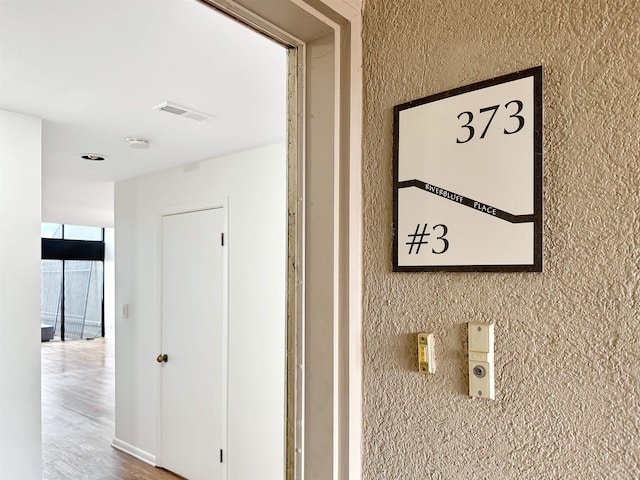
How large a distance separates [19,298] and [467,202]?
228cm

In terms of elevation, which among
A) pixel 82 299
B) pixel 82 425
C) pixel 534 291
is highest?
pixel 534 291

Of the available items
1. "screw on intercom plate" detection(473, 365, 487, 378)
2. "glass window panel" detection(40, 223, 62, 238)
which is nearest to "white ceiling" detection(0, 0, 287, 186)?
"screw on intercom plate" detection(473, 365, 487, 378)

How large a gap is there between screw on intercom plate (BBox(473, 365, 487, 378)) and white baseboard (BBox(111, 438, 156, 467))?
140 inches

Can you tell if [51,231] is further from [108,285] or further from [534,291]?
[534,291]

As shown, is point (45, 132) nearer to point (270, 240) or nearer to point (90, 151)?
point (90, 151)

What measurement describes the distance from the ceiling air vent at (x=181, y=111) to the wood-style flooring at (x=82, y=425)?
2.70 metres

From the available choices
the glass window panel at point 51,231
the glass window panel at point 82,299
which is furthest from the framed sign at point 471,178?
the glass window panel at point 82,299

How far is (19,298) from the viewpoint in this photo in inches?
89.4

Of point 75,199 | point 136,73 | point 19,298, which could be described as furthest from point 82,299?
point 136,73

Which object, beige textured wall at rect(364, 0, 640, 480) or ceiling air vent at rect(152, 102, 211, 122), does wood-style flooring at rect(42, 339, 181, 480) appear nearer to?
ceiling air vent at rect(152, 102, 211, 122)

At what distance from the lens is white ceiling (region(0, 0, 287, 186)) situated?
1413 millimetres

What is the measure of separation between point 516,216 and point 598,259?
5.8 inches

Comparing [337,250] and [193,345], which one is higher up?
[337,250]

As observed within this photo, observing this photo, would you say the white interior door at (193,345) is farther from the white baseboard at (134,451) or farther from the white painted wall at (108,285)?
the white painted wall at (108,285)
